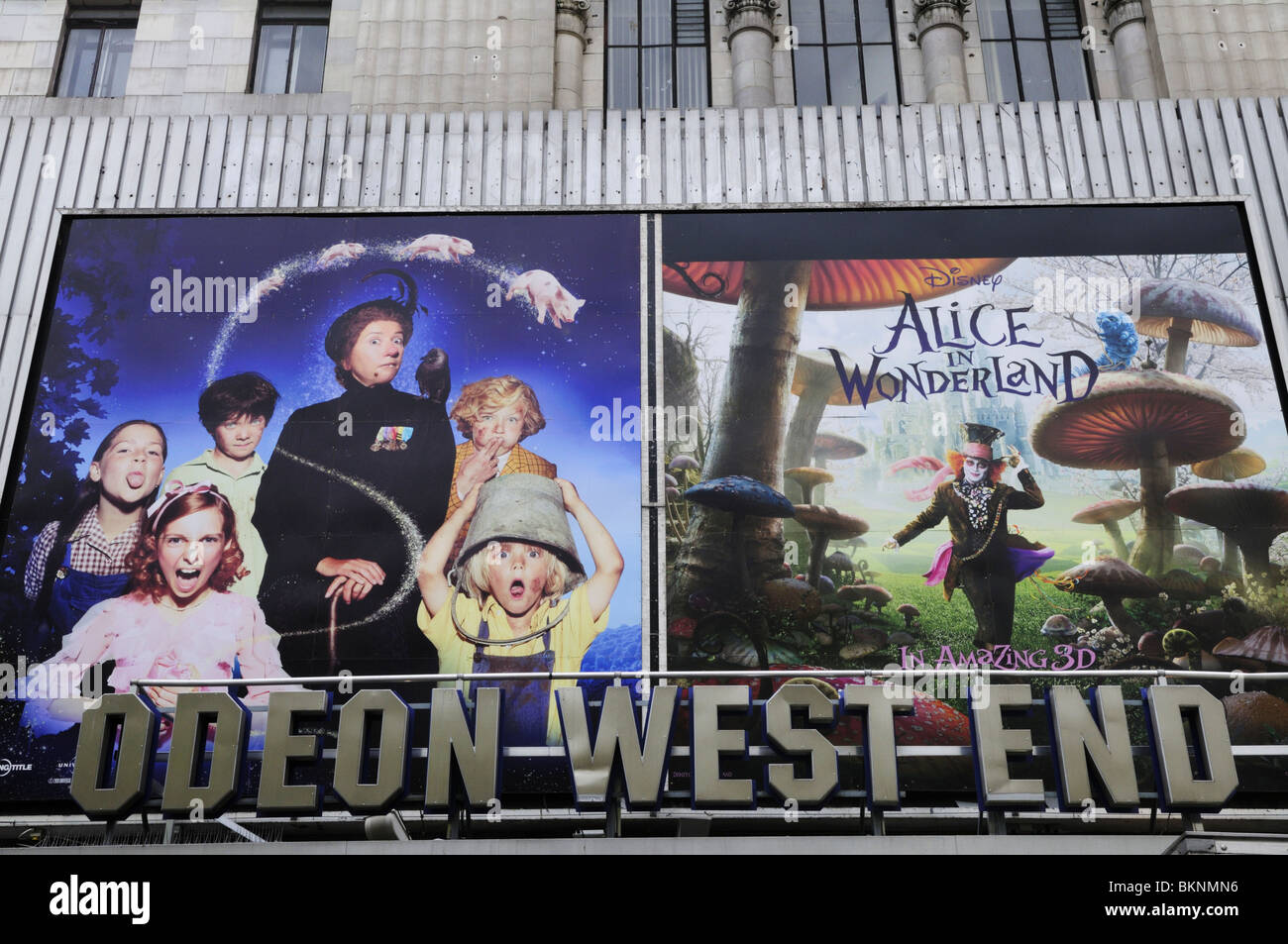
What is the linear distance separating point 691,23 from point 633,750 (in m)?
15.1

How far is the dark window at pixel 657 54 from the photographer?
22.1 metres

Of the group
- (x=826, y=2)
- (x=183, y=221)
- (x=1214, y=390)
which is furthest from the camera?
(x=826, y=2)

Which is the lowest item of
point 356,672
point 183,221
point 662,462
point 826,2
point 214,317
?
point 356,672

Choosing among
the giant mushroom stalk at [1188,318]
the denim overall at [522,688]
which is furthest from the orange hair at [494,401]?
the giant mushroom stalk at [1188,318]

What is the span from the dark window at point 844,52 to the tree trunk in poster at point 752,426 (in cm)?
641

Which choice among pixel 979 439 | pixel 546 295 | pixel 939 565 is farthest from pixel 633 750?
pixel 546 295

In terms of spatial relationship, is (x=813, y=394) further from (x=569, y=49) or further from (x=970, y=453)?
(x=569, y=49)

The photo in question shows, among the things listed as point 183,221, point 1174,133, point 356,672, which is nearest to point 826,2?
point 1174,133

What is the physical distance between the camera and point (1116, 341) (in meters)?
16.8

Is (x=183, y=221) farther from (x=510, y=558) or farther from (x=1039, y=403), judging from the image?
(x=1039, y=403)

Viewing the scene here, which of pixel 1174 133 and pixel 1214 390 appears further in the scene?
pixel 1174 133

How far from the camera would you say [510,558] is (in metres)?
15.8

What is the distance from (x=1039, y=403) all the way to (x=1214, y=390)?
2358 millimetres

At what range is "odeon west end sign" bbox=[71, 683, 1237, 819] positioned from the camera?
12305mm
